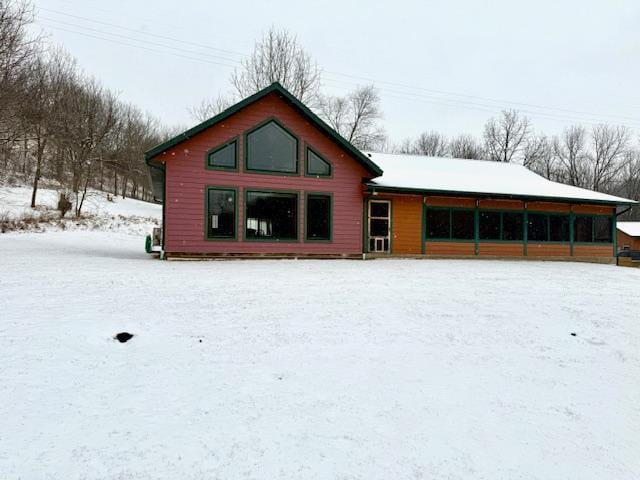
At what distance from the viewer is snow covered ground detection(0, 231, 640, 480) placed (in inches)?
116

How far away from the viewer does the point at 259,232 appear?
12.7m

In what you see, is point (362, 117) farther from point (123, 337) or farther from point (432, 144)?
point (123, 337)

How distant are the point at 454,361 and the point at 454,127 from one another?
51683 millimetres

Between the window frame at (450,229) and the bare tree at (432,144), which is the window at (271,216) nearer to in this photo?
the window frame at (450,229)

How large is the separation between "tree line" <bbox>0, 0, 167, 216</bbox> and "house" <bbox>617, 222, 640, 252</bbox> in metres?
40.9

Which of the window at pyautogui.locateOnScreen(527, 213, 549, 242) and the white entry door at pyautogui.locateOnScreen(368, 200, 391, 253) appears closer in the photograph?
the white entry door at pyautogui.locateOnScreen(368, 200, 391, 253)

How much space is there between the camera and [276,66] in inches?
1054

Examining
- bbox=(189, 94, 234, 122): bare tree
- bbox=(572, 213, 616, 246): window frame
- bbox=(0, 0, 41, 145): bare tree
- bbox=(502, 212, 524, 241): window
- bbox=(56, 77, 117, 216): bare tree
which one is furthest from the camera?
bbox=(189, 94, 234, 122): bare tree

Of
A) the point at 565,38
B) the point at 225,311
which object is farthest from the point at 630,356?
the point at 565,38

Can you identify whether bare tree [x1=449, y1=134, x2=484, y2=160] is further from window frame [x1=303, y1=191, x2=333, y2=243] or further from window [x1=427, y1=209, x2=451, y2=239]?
window frame [x1=303, y1=191, x2=333, y2=243]

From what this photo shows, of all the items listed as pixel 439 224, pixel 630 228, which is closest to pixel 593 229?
pixel 439 224

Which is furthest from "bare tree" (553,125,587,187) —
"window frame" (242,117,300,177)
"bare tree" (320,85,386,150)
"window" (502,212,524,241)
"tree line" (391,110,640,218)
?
"window frame" (242,117,300,177)

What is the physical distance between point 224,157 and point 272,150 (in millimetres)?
1574

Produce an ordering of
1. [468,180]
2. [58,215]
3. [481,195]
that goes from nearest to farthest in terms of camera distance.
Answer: [481,195], [468,180], [58,215]
